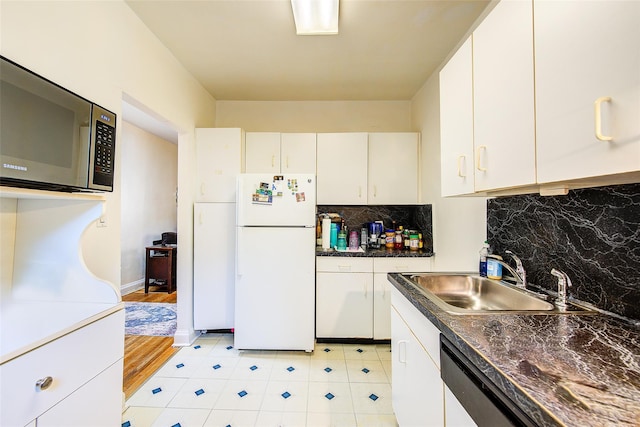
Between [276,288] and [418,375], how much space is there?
4.56 feet

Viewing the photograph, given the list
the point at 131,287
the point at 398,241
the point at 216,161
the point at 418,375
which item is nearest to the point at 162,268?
the point at 131,287

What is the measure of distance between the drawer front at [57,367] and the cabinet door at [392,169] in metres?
2.27

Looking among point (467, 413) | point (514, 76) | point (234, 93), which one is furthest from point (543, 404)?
point (234, 93)

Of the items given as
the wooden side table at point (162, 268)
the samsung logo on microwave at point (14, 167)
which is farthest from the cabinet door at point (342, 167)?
the wooden side table at point (162, 268)

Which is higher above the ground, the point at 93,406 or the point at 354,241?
the point at 354,241

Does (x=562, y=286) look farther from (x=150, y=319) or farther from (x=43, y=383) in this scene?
(x=150, y=319)

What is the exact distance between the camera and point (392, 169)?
2.70m

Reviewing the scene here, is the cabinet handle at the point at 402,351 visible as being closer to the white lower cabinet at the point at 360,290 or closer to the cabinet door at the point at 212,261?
the white lower cabinet at the point at 360,290

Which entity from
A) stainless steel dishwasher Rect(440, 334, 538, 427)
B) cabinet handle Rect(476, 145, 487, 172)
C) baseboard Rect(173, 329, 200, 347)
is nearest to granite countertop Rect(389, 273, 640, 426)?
stainless steel dishwasher Rect(440, 334, 538, 427)

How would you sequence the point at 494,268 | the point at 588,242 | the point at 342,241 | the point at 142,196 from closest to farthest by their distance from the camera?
the point at 588,242 → the point at 494,268 → the point at 342,241 → the point at 142,196

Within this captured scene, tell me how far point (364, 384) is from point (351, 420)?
1.14 ft

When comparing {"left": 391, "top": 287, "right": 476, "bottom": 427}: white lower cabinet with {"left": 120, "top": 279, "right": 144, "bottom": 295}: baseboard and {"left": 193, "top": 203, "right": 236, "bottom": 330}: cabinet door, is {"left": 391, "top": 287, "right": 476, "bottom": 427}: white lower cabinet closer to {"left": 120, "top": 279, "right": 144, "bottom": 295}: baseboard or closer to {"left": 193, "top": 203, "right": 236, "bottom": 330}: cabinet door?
{"left": 193, "top": 203, "right": 236, "bottom": 330}: cabinet door

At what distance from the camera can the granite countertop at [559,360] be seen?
0.50 metres

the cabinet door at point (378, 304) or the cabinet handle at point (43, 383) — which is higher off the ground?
the cabinet handle at point (43, 383)
